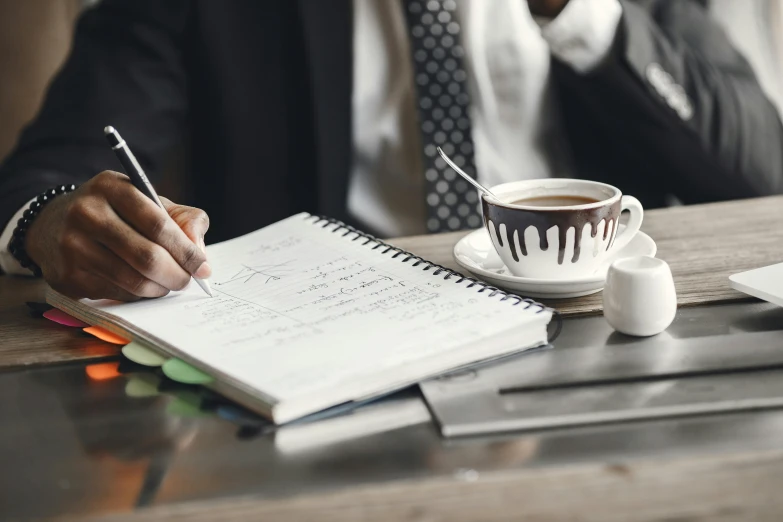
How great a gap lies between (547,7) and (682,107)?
264 millimetres

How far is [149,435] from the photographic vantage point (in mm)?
489

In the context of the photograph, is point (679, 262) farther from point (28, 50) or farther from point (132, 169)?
point (28, 50)

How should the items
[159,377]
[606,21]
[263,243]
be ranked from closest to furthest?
[159,377], [263,243], [606,21]

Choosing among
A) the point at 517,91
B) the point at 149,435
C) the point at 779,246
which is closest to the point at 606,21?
the point at 517,91

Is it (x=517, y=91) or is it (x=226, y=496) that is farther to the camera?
(x=517, y=91)

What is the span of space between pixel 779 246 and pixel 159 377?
0.61 meters

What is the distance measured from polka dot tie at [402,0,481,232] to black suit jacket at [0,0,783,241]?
119 millimetres

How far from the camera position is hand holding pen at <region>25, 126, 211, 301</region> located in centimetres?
65

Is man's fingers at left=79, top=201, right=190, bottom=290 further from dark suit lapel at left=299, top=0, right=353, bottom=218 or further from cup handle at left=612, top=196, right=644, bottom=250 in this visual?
dark suit lapel at left=299, top=0, right=353, bottom=218

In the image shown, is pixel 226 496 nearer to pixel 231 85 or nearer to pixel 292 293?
pixel 292 293

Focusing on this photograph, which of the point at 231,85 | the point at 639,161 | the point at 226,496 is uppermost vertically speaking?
the point at 231,85

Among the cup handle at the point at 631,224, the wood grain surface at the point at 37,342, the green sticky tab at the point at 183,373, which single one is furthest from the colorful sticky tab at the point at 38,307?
the cup handle at the point at 631,224

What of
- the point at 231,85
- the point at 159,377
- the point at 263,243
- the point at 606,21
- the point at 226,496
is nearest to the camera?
the point at 226,496

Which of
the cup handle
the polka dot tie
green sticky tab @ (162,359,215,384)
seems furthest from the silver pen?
the polka dot tie
